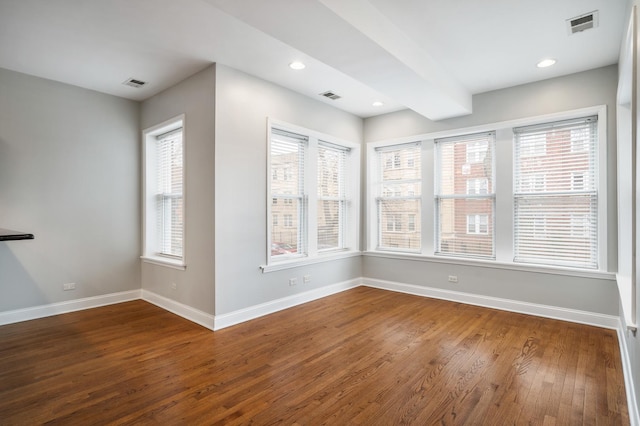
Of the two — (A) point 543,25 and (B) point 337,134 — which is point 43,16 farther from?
(A) point 543,25

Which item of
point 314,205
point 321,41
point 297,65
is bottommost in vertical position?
point 314,205

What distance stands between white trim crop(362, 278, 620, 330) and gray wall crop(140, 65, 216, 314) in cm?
296

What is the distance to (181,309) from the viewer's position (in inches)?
→ 160

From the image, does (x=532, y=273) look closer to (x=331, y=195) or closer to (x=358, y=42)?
(x=331, y=195)

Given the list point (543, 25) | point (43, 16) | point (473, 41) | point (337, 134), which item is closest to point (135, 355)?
point (43, 16)

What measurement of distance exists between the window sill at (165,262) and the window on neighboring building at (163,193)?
1cm

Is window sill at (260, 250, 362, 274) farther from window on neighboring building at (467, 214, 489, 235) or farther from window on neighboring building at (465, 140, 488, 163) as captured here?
window on neighboring building at (465, 140, 488, 163)

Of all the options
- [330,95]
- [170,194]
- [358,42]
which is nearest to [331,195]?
[330,95]

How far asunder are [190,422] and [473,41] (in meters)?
3.89

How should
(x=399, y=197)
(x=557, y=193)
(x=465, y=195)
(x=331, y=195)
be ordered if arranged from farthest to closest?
1. (x=399, y=197)
2. (x=331, y=195)
3. (x=465, y=195)
4. (x=557, y=193)

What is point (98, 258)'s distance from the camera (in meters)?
4.52

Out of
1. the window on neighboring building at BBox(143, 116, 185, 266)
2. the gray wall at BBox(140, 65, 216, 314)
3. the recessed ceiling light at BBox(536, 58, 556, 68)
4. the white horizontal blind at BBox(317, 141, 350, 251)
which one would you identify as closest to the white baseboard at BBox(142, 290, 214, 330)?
the gray wall at BBox(140, 65, 216, 314)

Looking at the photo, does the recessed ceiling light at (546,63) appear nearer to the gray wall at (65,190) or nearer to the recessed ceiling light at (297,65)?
the recessed ceiling light at (297,65)

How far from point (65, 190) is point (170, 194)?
1.22 meters
